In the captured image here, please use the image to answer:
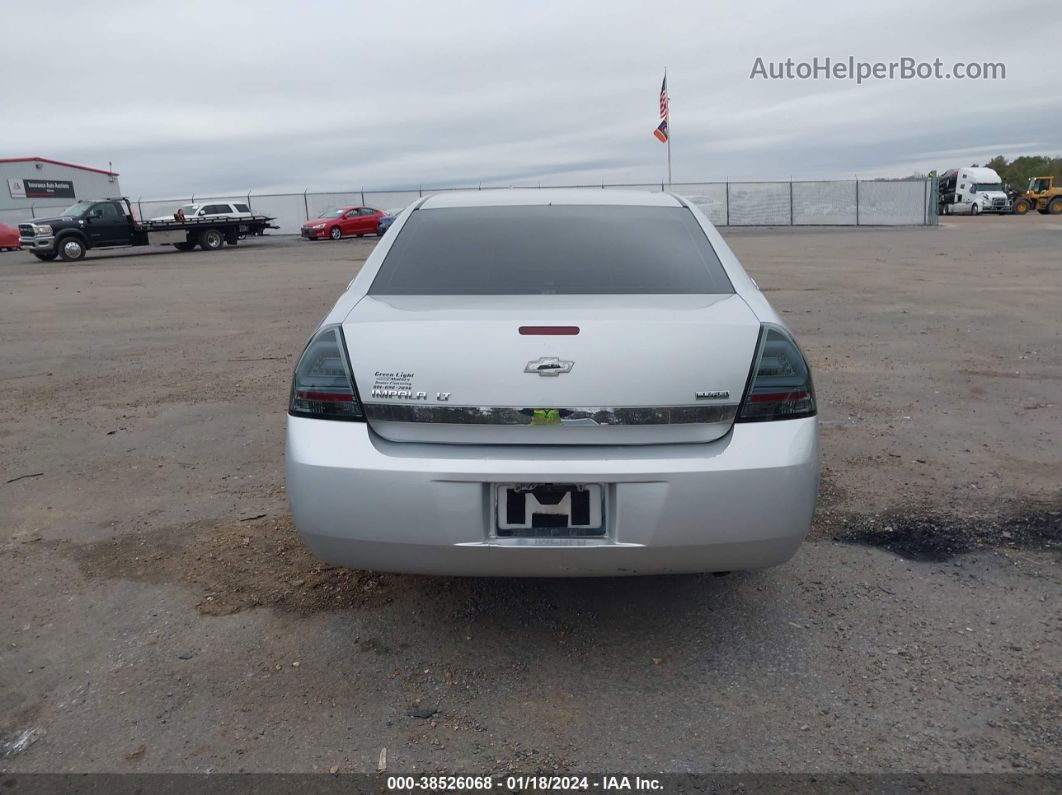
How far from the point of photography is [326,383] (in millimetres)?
2854

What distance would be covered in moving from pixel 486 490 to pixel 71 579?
2.12 metres

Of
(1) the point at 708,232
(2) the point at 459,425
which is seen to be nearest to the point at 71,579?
(2) the point at 459,425

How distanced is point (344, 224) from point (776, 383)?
113 feet

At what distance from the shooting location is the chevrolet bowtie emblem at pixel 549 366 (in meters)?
2.70

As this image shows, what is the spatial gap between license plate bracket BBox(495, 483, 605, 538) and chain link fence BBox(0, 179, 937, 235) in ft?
129

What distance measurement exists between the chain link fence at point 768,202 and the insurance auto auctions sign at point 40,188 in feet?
19.1

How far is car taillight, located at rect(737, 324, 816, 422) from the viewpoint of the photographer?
278 centimetres

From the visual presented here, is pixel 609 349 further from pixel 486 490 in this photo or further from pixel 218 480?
pixel 218 480

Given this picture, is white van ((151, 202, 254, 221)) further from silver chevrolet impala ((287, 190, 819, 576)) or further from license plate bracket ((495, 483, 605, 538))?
license plate bracket ((495, 483, 605, 538))

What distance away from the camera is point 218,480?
4871 mm

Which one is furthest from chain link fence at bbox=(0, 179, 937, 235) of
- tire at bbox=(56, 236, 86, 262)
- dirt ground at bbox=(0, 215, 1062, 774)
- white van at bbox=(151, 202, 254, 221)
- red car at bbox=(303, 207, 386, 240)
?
dirt ground at bbox=(0, 215, 1062, 774)

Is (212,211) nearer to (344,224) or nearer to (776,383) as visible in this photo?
(344,224)

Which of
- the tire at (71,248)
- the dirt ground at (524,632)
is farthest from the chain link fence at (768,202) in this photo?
the dirt ground at (524,632)

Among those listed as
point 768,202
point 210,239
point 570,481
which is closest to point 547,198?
point 570,481
